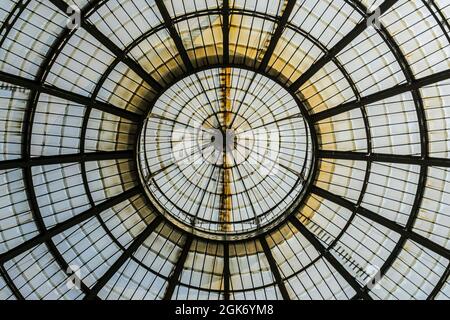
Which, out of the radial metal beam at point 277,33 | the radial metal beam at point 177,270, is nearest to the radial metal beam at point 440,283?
the radial metal beam at point 177,270

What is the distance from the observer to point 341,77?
22469mm

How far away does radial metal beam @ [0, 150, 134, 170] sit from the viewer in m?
21.0

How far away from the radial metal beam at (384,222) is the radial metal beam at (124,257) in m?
8.80

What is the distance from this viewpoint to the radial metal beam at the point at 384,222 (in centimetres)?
2166

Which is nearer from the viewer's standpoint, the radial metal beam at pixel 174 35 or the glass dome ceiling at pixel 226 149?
the radial metal beam at pixel 174 35

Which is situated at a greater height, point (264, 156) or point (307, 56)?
point (307, 56)

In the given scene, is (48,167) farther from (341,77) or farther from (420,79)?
(420,79)

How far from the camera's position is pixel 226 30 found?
20766 millimetres

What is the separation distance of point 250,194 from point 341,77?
315 inches

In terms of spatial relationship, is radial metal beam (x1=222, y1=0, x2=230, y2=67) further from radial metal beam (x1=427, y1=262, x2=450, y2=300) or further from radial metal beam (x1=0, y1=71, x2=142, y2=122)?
radial metal beam (x1=427, y1=262, x2=450, y2=300)

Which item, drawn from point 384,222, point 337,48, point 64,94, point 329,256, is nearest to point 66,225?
point 64,94

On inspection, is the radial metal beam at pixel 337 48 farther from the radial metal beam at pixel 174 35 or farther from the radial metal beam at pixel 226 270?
the radial metal beam at pixel 226 270

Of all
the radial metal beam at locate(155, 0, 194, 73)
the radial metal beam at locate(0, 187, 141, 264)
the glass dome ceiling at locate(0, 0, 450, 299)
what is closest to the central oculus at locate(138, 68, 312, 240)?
the glass dome ceiling at locate(0, 0, 450, 299)
